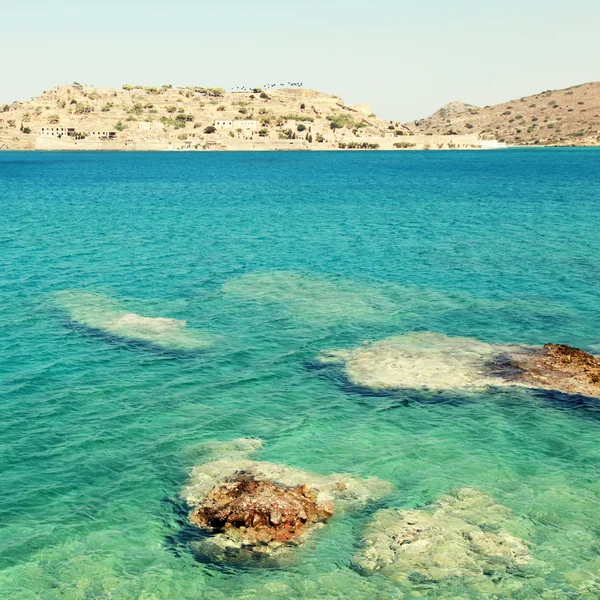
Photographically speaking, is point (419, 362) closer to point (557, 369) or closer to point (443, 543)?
point (557, 369)

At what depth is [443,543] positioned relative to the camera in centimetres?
1497

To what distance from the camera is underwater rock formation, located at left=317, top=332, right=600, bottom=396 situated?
23.8m

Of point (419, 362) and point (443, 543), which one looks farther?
point (419, 362)

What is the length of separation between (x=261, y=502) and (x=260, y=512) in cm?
27

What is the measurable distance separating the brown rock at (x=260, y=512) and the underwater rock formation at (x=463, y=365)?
27.1 ft

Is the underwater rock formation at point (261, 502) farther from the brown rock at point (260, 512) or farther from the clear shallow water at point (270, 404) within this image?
the clear shallow water at point (270, 404)

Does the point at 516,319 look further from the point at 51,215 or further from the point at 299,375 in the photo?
the point at 51,215

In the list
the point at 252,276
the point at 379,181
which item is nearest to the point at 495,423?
the point at 252,276

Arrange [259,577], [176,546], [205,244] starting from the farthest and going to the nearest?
[205,244] < [176,546] < [259,577]

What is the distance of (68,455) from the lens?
19266 mm

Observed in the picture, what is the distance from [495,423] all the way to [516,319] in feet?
38.8

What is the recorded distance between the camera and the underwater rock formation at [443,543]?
14.2m

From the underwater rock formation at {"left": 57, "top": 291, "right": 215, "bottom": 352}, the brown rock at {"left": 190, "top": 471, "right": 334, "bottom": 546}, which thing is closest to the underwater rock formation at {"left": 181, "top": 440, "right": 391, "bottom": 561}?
the brown rock at {"left": 190, "top": 471, "right": 334, "bottom": 546}

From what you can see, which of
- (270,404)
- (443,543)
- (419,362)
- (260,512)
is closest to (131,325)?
(270,404)
